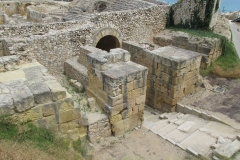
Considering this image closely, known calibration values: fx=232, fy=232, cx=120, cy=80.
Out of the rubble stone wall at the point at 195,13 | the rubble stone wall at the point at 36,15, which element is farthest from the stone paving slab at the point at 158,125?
the rubble stone wall at the point at 36,15

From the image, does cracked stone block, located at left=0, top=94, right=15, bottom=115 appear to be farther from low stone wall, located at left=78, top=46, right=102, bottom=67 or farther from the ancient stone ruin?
low stone wall, located at left=78, top=46, right=102, bottom=67

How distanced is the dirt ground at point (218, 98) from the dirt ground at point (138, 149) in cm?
254

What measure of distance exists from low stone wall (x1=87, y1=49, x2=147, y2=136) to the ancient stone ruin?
0.03 metres

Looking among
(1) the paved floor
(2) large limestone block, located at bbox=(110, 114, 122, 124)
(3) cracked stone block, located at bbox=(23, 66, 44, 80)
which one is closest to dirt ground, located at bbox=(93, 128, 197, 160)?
(2) large limestone block, located at bbox=(110, 114, 122, 124)

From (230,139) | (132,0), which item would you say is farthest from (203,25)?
(230,139)

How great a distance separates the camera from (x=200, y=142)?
Result: 6340mm

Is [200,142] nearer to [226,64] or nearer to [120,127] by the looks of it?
[120,127]

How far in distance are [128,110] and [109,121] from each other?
68 centimetres

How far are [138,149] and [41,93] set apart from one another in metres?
3.15

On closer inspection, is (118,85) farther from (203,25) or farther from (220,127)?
(203,25)

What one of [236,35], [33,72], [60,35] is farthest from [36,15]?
[236,35]

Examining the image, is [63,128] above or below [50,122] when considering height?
below

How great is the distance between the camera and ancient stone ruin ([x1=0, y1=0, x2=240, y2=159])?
4.67m

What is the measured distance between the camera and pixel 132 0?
611 inches
